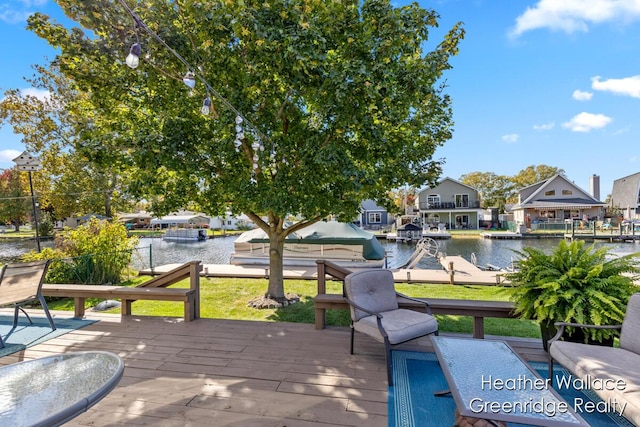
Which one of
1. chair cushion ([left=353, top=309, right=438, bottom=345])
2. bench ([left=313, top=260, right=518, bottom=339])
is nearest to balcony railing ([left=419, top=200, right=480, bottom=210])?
bench ([left=313, top=260, right=518, bottom=339])

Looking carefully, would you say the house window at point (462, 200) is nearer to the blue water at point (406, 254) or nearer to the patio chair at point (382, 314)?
the blue water at point (406, 254)

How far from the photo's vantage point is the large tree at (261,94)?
407cm

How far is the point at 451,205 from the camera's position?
33.5 meters

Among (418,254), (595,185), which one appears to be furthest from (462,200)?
(418,254)

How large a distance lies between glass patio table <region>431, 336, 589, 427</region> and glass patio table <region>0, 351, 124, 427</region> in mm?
1995

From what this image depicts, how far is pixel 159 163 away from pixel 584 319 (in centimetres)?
540

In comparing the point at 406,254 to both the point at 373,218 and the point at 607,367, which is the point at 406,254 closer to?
the point at 607,367

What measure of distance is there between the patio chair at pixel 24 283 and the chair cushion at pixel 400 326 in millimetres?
3858

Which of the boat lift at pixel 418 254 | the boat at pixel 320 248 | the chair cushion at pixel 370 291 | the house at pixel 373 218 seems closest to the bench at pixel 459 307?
the chair cushion at pixel 370 291

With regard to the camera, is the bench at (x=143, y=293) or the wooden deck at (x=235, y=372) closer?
the wooden deck at (x=235, y=372)

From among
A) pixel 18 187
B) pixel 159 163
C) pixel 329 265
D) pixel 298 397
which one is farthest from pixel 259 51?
pixel 18 187

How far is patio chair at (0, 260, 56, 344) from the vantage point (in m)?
3.67

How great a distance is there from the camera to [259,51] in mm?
4180

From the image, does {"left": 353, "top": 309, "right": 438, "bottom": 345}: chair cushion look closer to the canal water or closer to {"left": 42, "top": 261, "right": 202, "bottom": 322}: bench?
{"left": 42, "top": 261, "right": 202, "bottom": 322}: bench
